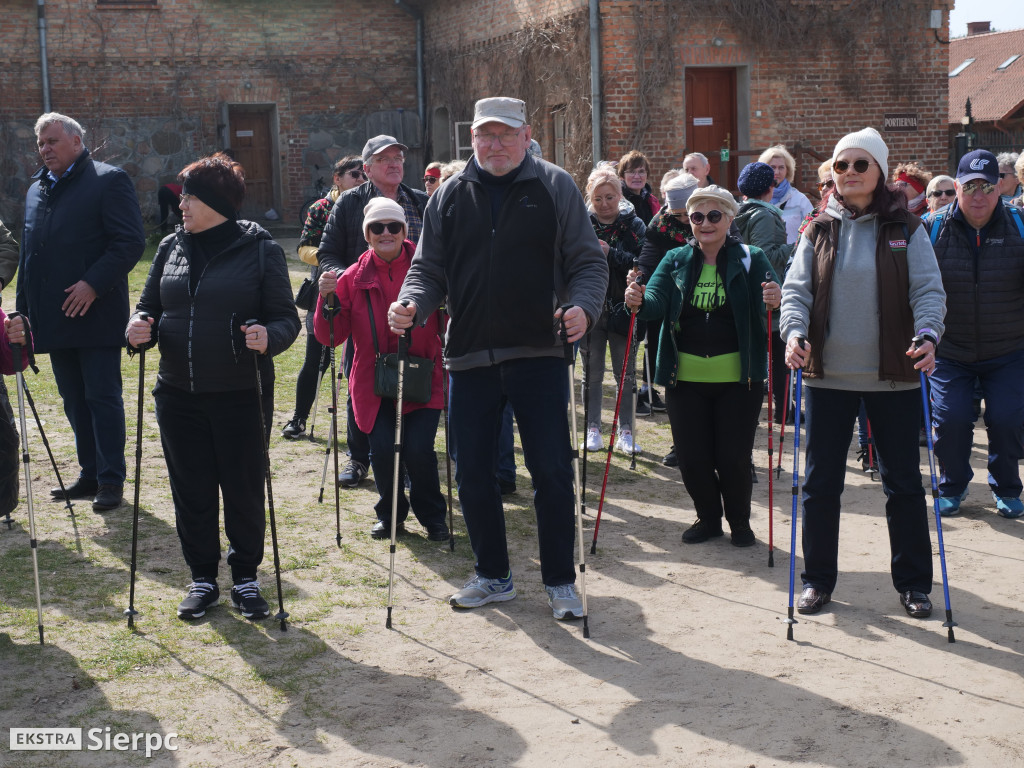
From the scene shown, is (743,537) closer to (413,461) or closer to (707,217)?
(707,217)

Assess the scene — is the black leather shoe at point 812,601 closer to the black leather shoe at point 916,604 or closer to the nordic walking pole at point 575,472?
the black leather shoe at point 916,604

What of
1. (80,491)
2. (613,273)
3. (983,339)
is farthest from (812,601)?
(80,491)

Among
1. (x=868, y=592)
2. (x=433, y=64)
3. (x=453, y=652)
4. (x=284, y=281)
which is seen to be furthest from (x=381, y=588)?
(x=433, y=64)

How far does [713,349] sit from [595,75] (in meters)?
12.1

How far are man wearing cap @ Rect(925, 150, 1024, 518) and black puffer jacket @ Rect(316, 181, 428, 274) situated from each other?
3.23 metres

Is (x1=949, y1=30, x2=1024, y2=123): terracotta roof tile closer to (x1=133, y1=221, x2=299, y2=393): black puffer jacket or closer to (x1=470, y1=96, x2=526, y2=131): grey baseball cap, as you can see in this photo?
(x1=470, y1=96, x2=526, y2=131): grey baseball cap

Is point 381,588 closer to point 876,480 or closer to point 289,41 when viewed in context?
point 876,480

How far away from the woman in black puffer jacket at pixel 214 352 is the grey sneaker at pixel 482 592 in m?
0.88

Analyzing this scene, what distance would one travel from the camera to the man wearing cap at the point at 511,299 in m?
5.14

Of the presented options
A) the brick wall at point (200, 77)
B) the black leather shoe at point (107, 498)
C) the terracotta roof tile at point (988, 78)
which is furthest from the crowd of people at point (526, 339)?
the terracotta roof tile at point (988, 78)

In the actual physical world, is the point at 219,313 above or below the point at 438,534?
above

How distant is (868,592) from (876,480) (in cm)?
224

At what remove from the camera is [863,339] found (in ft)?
16.7

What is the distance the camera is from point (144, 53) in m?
23.6
